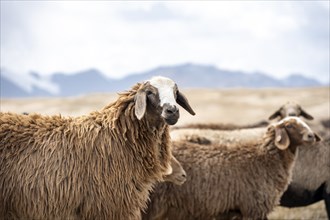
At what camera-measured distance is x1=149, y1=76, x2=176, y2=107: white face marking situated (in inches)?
271

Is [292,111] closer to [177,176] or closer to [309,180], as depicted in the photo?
[309,180]

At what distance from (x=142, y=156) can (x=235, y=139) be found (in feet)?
14.6

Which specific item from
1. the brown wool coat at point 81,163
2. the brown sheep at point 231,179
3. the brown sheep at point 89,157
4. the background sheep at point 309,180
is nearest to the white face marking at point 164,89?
the brown sheep at point 89,157

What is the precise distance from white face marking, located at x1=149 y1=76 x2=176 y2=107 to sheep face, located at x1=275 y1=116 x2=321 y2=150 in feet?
10.7

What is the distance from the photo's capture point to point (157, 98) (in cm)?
698

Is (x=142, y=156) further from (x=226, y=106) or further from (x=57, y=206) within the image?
(x=226, y=106)

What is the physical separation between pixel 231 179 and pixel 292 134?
1320 millimetres

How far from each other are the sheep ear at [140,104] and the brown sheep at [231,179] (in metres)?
2.44

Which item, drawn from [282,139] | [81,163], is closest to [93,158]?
[81,163]

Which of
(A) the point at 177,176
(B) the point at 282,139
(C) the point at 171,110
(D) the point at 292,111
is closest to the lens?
(C) the point at 171,110

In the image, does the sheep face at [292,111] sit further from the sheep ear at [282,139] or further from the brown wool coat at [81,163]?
the brown wool coat at [81,163]

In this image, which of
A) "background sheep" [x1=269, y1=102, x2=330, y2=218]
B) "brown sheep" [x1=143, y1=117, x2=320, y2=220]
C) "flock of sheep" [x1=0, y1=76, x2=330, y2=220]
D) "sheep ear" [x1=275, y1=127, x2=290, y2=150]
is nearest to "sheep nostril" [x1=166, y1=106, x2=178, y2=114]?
"flock of sheep" [x1=0, y1=76, x2=330, y2=220]

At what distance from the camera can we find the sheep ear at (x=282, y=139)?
382 inches

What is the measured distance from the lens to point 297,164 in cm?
1127
